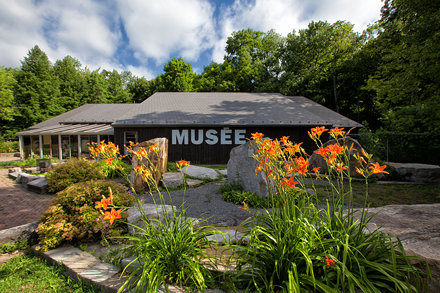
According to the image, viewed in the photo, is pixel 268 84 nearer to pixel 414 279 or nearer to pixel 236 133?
pixel 236 133

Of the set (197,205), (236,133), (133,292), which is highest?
(236,133)

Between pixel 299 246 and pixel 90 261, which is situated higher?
pixel 299 246

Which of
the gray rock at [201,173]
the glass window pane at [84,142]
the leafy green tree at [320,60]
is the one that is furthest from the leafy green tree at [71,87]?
the gray rock at [201,173]

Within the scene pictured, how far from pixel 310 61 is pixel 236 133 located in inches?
653

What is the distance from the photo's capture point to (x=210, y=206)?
4.41 m

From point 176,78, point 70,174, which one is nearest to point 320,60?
point 176,78

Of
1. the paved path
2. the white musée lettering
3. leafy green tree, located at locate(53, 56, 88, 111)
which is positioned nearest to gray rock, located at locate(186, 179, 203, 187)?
the paved path

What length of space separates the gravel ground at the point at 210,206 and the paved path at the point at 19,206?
7.09ft

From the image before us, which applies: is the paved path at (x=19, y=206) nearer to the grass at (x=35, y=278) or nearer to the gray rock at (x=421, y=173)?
the grass at (x=35, y=278)

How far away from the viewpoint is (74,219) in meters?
2.58

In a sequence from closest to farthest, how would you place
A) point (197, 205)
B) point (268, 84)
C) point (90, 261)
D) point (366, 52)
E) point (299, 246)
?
point (299, 246) < point (90, 261) < point (197, 205) < point (366, 52) < point (268, 84)

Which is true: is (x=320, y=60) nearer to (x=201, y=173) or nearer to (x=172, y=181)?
(x=201, y=173)

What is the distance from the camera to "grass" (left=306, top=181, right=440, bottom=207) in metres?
4.98

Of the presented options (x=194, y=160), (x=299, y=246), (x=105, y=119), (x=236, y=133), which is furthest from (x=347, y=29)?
(x=299, y=246)
